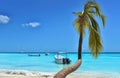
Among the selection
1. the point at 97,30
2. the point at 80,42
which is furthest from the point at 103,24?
the point at 80,42

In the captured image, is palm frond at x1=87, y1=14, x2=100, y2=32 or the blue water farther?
the blue water

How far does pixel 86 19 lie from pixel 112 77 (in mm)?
17273

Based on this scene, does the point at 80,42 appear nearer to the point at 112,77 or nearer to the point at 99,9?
the point at 99,9

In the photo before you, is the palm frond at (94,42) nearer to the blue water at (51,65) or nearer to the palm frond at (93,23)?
the palm frond at (93,23)

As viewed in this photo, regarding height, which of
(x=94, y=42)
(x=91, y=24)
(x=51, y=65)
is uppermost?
(x=91, y=24)

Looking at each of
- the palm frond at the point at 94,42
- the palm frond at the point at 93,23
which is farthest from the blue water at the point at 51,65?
the palm frond at the point at 93,23

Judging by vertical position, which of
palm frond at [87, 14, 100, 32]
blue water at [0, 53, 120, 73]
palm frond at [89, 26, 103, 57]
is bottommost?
blue water at [0, 53, 120, 73]

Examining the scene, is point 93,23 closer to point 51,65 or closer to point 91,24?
point 91,24

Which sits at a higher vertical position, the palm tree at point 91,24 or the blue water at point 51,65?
the palm tree at point 91,24

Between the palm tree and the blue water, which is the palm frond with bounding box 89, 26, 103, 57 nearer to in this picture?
the palm tree

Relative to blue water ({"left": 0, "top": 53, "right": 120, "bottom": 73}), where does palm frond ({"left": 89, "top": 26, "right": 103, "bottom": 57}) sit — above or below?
above

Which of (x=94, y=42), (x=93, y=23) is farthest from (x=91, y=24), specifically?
(x=94, y=42)

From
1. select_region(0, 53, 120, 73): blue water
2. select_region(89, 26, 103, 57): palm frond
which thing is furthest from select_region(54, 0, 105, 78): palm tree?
select_region(0, 53, 120, 73): blue water

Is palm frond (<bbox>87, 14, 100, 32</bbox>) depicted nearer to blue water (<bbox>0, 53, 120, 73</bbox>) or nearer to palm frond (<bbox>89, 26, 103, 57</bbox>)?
palm frond (<bbox>89, 26, 103, 57</bbox>)
